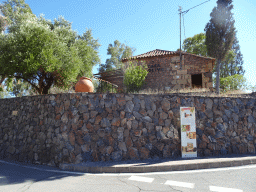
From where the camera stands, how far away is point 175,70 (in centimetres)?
1817

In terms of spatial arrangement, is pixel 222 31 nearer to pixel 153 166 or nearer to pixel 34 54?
pixel 34 54

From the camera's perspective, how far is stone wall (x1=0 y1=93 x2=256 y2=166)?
24.4 ft

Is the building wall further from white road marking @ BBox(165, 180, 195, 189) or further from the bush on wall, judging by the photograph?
white road marking @ BBox(165, 180, 195, 189)

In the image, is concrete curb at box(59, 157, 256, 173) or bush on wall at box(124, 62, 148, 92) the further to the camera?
bush on wall at box(124, 62, 148, 92)

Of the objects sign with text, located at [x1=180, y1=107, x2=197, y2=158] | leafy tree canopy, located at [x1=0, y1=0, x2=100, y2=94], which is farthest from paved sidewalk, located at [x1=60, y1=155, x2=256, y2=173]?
leafy tree canopy, located at [x1=0, y1=0, x2=100, y2=94]

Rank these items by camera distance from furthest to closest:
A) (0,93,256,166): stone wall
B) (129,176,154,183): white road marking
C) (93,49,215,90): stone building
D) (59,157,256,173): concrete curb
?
(93,49,215,90): stone building
(0,93,256,166): stone wall
(59,157,256,173): concrete curb
(129,176,154,183): white road marking

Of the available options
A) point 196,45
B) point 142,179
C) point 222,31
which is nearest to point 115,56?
point 196,45

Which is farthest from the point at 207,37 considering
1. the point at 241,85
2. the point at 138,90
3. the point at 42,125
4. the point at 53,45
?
the point at 42,125

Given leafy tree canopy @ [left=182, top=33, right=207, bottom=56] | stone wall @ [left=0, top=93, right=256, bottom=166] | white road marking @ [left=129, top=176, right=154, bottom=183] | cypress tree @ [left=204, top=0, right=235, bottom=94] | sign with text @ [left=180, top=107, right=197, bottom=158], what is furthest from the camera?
leafy tree canopy @ [left=182, top=33, right=207, bottom=56]

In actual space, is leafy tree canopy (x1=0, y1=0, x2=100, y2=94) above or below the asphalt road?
above

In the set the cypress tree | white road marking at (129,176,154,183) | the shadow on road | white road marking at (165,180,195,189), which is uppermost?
the cypress tree

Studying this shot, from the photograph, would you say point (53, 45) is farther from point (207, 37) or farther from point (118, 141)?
point (207, 37)

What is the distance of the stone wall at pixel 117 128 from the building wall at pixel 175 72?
8.95 m

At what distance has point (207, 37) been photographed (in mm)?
22297
